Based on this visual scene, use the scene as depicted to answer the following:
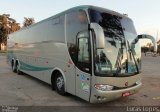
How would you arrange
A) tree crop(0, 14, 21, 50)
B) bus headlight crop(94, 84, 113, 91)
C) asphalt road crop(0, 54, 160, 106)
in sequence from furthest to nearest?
tree crop(0, 14, 21, 50), asphalt road crop(0, 54, 160, 106), bus headlight crop(94, 84, 113, 91)

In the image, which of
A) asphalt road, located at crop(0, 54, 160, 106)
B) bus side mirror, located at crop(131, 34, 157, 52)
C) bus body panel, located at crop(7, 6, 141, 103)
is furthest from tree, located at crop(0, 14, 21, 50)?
bus side mirror, located at crop(131, 34, 157, 52)

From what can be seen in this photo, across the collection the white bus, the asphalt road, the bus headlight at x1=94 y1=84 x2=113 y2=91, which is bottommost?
the asphalt road

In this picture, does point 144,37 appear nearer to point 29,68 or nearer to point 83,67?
point 83,67

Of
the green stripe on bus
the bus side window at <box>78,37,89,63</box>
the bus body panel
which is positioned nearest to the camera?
the bus body panel

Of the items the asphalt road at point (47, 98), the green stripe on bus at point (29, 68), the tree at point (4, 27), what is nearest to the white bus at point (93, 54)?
the asphalt road at point (47, 98)

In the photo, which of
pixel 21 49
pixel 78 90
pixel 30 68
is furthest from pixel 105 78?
pixel 21 49

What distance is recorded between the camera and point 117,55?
6758 mm

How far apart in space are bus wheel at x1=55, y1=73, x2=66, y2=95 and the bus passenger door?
1.26m

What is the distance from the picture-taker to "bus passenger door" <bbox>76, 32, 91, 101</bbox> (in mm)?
6625

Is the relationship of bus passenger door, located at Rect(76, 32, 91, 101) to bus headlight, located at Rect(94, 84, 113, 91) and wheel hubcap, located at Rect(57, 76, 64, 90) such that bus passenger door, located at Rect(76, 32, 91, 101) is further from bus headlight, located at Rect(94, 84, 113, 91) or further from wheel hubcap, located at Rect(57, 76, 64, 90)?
wheel hubcap, located at Rect(57, 76, 64, 90)

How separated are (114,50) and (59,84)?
2.89m

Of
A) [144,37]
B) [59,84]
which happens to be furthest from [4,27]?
[144,37]

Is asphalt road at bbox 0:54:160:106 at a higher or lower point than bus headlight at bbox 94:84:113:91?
lower

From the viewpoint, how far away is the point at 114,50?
6734 mm
